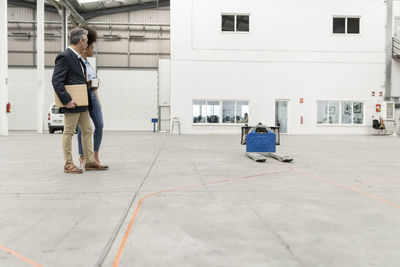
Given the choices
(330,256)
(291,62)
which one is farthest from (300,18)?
(330,256)

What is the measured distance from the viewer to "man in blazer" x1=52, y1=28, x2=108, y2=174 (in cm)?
438

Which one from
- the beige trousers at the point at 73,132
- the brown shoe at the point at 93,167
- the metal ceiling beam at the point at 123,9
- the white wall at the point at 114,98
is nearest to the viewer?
the beige trousers at the point at 73,132

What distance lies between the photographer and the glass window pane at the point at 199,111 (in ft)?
59.4

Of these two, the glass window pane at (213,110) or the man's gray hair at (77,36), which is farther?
the glass window pane at (213,110)

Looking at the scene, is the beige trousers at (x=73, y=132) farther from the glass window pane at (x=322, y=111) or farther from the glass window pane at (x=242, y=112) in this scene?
the glass window pane at (x=322, y=111)

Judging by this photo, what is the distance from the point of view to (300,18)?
18172 millimetres

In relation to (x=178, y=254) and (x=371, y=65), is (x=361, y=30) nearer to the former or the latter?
(x=371, y=65)

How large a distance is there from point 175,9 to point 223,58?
367cm

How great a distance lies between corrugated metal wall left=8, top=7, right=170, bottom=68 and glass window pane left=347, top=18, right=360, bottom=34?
1330 centimetres

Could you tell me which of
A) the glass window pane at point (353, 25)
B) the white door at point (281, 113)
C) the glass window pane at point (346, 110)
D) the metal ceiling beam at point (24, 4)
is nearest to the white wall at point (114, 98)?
the metal ceiling beam at point (24, 4)

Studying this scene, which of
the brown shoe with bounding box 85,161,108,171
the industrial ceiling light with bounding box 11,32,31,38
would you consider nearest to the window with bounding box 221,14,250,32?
the brown shoe with bounding box 85,161,108,171

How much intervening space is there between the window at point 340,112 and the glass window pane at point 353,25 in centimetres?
399

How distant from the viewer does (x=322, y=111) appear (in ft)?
60.3

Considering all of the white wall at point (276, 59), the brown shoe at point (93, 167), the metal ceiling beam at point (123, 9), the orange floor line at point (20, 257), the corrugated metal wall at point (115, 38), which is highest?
the metal ceiling beam at point (123, 9)
